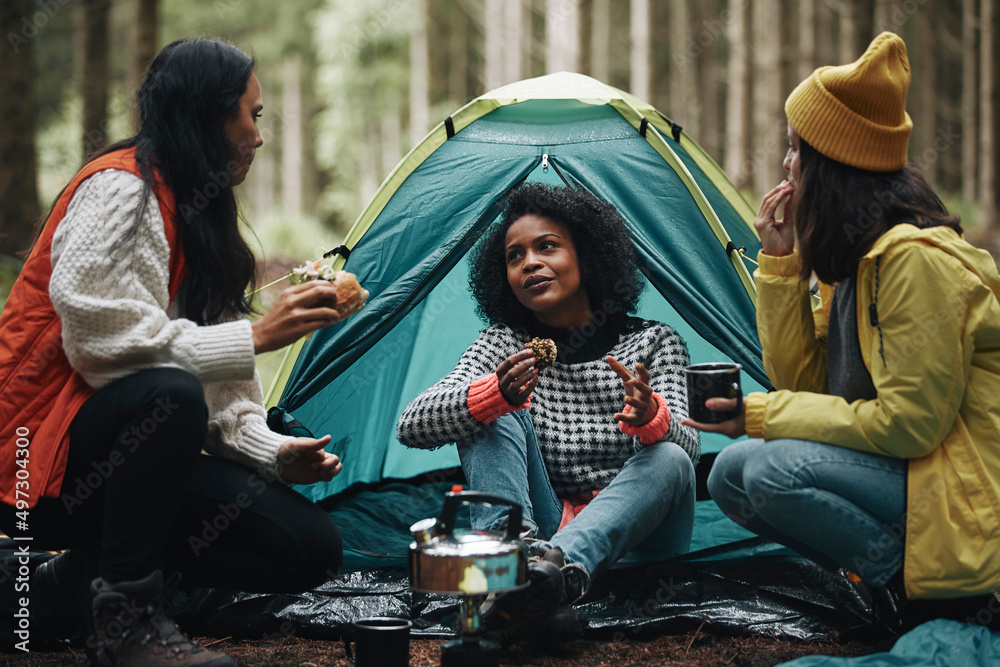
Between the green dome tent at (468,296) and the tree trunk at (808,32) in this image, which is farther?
the tree trunk at (808,32)

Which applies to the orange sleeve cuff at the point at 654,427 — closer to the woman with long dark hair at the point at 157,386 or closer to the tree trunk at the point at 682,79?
the woman with long dark hair at the point at 157,386

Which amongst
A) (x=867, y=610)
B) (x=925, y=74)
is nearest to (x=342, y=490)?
(x=867, y=610)

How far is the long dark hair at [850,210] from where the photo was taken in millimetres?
2199

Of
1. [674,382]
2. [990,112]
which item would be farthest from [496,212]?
[990,112]

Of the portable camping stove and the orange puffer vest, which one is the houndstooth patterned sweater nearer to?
the portable camping stove

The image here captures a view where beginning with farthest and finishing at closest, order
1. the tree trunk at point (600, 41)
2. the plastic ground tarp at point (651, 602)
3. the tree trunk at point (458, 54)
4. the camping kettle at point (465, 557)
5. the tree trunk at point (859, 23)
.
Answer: the tree trunk at point (458, 54), the tree trunk at point (600, 41), the tree trunk at point (859, 23), the plastic ground tarp at point (651, 602), the camping kettle at point (465, 557)

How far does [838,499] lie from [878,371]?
1.03ft

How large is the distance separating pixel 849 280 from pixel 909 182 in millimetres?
270

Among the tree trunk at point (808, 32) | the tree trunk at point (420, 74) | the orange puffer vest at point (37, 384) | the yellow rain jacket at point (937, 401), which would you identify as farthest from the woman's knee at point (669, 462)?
the tree trunk at point (420, 74)

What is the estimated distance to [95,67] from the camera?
7871 mm

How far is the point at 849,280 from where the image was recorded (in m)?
2.26

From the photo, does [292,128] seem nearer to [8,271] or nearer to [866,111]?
[8,271]

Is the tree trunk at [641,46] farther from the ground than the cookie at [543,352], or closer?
farther from the ground

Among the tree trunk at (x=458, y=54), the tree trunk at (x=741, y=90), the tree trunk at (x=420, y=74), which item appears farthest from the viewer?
the tree trunk at (x=458, y=54)
